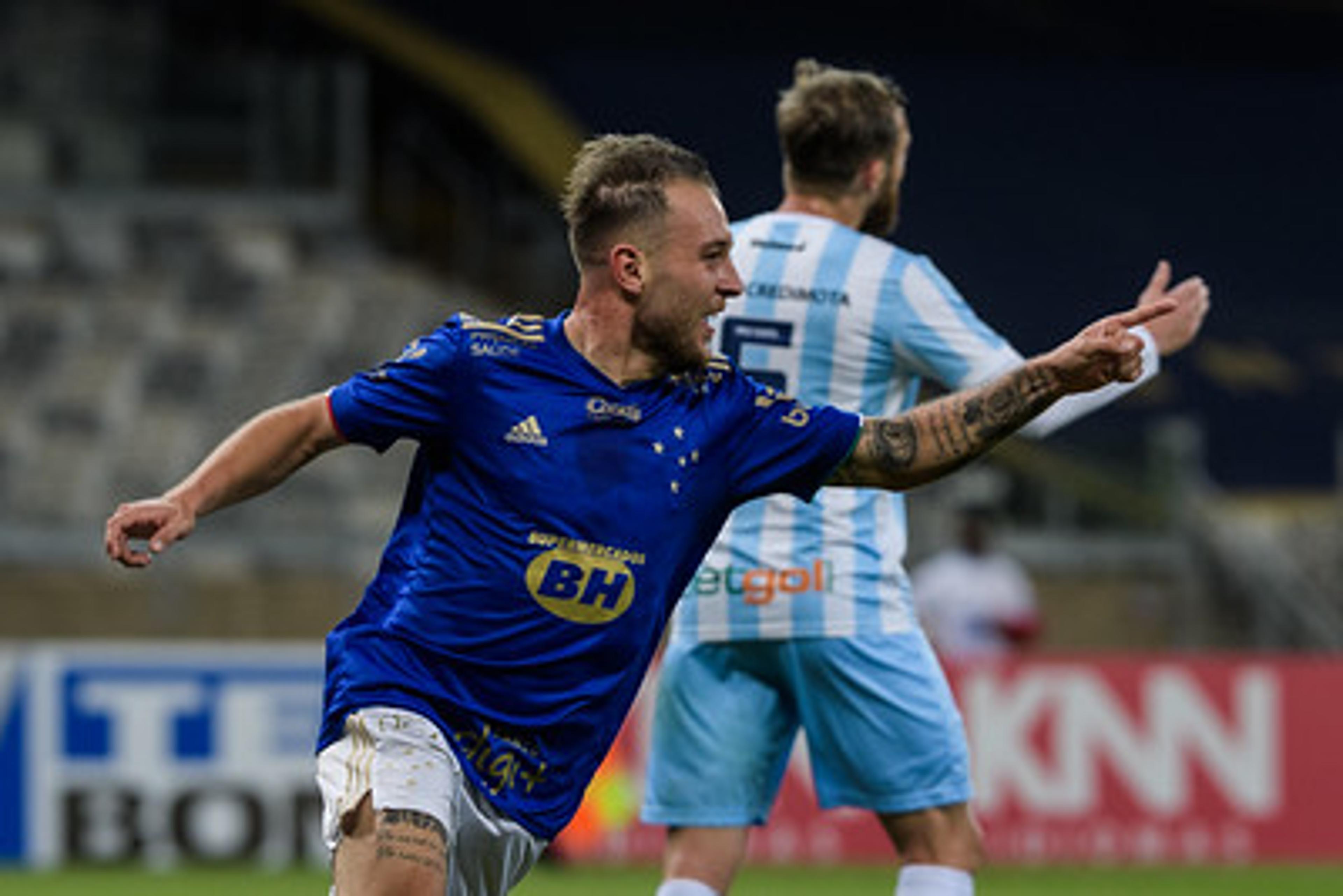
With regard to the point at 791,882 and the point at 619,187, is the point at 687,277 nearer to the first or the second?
the point at 619,187

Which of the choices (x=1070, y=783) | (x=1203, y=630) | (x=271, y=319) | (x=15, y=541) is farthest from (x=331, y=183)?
(x=1070, y=783)

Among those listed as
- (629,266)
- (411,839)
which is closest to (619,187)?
(629,266)

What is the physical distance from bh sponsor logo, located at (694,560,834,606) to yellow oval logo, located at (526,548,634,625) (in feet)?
4.31

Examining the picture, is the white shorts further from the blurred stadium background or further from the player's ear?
the blurred stadium background

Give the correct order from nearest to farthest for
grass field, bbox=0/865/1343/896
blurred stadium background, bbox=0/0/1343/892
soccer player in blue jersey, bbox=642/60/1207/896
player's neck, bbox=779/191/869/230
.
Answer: soccer player in blue jersey, bbox=642/60/1207/896 → player's neck, bbox=779/191/869/230 → grass field, bbox=0/865/1343/896 → blurred stadium background, bbox=0/0/1343/892

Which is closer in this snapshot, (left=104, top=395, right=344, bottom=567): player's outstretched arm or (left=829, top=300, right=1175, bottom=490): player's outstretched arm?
(left=104, top=395, right=344, bottom=567): player's outstretched arm

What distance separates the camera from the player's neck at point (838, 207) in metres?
6.24

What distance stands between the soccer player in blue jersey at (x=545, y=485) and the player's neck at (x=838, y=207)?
4.16 feet

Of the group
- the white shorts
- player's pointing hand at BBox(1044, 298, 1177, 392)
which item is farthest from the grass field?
player's pointing hand at BBox(1044, 298, 1177, 392)

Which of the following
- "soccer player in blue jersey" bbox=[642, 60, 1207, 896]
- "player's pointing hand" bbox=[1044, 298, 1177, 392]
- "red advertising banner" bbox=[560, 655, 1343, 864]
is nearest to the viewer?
"player's pointing hand" bbox=[1044, 298, 1177, 392]

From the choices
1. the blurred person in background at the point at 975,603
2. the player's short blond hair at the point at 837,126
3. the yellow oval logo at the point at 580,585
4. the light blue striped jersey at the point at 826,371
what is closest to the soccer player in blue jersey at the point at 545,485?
the yellow oval logo at the point at 580,585

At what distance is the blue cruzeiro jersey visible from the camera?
4793 mm

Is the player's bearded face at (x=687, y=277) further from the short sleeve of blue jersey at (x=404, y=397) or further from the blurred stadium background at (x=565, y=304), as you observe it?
the blurred stadium background at (x=565, y=304)

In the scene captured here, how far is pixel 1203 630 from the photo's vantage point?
16.5 meters
